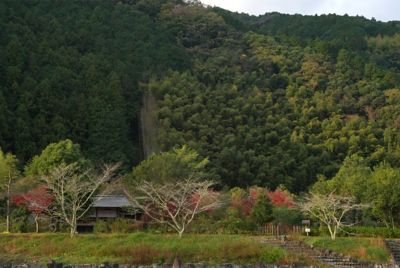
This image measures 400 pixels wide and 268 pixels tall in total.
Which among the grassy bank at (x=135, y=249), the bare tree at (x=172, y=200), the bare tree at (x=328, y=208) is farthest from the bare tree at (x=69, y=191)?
the bare tree at (x=328, y=208)

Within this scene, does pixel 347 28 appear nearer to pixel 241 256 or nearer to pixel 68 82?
pixel 68 82

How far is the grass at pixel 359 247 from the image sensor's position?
2702 cm

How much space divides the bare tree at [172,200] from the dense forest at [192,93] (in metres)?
19.5

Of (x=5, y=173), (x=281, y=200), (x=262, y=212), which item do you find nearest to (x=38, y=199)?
(x=5, y=173)

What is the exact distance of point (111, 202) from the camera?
36219mm

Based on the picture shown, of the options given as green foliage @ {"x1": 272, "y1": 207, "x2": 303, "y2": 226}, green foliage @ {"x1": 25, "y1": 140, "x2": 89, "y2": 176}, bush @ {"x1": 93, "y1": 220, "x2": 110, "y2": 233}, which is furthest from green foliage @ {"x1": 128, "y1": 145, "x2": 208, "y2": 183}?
green foliage @ {"x1": 272, "y1": 207, "x2": 303, "y2": 226}

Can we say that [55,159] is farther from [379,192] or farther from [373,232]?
[379,192]

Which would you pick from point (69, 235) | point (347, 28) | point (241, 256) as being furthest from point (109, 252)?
point (347, 28)

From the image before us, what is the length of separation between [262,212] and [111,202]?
29.9ft

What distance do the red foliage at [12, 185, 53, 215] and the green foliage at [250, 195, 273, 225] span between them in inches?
437

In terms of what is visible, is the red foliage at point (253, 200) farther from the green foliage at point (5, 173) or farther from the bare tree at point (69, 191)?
the green foliage at point (5, 173)

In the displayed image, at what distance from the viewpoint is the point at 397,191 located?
110 ft

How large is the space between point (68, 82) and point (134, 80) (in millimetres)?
8692

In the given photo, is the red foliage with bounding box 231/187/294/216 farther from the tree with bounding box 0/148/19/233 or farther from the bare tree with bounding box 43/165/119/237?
the tree with bounding box 0/148/19/233
